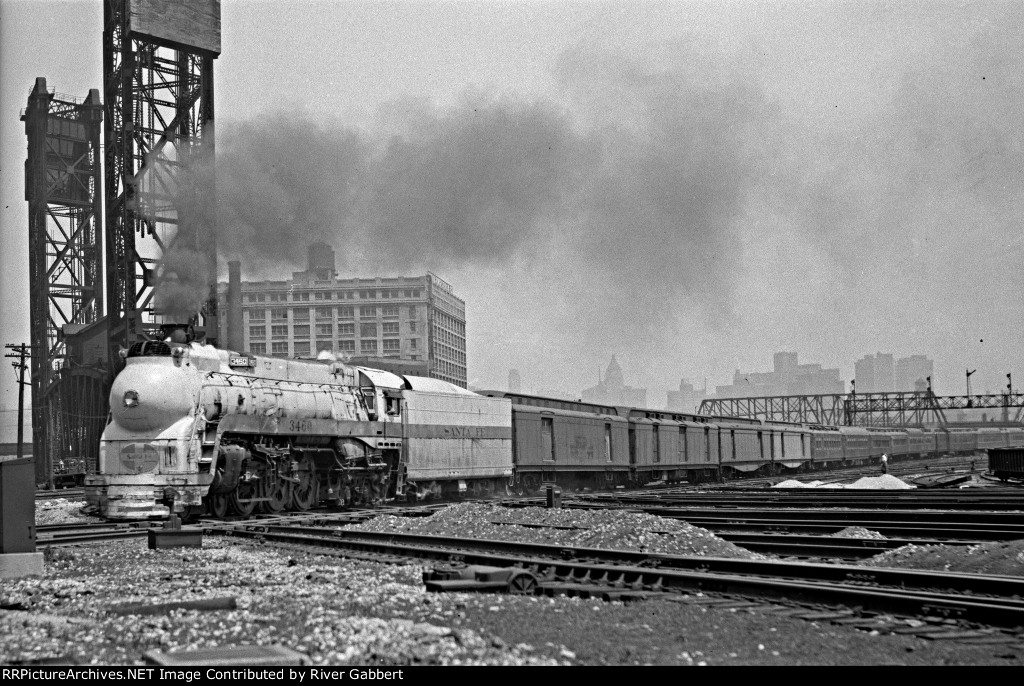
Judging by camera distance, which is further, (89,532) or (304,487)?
(304,487)

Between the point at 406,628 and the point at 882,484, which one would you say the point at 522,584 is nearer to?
the point at 406,628

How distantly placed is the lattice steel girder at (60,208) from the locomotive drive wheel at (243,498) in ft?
199

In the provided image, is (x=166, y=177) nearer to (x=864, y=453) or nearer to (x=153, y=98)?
(x=153, y=98)

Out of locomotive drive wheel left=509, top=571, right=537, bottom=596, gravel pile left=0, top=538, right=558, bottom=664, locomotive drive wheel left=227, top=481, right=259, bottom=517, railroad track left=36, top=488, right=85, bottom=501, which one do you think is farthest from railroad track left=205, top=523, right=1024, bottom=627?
railroad track left=36, top=488, right=85, bottom=501

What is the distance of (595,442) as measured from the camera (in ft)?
113

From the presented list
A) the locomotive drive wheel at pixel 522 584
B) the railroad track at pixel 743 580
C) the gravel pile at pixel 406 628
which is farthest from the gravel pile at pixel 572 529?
the gravel pile at pixel 406 628

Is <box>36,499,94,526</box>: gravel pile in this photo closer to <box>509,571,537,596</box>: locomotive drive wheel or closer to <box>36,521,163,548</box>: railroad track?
<box>36,521,163,548</box>: railroad track

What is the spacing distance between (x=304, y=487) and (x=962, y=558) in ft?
45.8

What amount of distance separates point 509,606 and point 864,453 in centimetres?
6737

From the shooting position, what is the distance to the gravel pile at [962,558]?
1019cm

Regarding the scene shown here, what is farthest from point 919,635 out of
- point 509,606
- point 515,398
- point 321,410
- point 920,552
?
point 515,398

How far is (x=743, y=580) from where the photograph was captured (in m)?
8.30

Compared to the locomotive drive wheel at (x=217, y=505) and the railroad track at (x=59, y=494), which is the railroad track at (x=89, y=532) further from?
the railroad track at (x=59, y=494)

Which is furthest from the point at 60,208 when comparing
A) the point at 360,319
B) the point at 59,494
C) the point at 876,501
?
the point at 876,501
